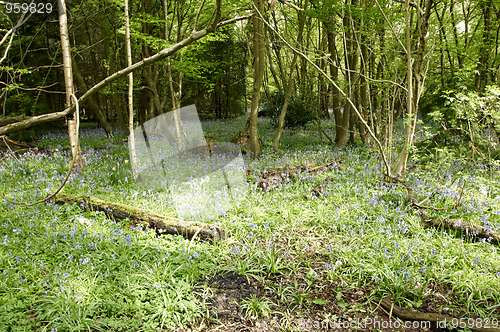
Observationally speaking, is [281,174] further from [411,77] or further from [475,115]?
[475,115]

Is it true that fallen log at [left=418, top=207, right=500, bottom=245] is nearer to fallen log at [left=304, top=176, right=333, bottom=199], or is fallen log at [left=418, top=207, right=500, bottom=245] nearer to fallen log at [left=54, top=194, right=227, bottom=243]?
fallen log at [left=304, top=176, right=333, bottom=199]

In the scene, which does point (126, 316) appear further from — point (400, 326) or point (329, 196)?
point (329, 196)

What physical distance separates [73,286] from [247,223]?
2198 millimetres

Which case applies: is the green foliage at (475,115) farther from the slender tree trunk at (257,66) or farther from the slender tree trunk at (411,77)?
the slender tree trunk at (257,66)

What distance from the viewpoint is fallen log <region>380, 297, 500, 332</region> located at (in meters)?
2.44

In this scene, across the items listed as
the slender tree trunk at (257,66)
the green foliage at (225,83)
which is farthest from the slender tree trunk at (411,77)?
the green foliage at (225,83)

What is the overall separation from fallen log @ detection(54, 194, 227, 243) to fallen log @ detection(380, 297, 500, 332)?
7.14 ft

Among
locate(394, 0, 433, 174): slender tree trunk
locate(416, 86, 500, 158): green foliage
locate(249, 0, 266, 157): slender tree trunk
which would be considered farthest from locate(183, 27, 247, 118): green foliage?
locate(416, 86, 500, 158): green foliage

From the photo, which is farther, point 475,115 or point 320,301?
point 475,115

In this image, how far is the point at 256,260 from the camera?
3545mm

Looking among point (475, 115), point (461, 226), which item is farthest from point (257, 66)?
point (461, 226)

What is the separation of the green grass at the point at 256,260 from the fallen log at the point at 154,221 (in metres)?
0.13

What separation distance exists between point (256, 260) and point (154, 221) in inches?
62.7

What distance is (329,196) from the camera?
5.07 metres
